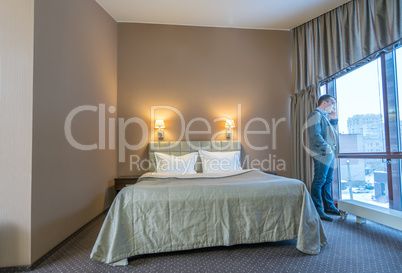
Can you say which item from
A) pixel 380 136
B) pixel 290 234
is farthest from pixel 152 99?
pixel 380 136

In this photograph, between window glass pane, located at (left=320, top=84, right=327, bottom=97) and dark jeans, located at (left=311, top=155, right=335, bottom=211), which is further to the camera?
window glass pane, located at (left=320, top=84, right=327, bottom=97)

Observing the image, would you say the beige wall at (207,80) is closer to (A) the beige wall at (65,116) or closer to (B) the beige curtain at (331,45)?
(B) the beige curtain at (331,45)

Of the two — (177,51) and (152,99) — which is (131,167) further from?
(177,51)

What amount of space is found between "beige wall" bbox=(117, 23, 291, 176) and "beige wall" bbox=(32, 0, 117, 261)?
0.49 meters

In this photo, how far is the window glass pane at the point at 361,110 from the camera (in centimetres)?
309

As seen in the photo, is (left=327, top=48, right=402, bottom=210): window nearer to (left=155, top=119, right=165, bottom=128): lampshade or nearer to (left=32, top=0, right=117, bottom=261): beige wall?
(left=155, top=119, right=165, bottom=128): lampshade

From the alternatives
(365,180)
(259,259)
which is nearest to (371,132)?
(365,180)

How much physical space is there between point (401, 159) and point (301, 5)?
104 inches

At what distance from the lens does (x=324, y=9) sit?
3617mm

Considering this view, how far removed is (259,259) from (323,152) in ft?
6.56

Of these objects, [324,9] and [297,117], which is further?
[297,117]

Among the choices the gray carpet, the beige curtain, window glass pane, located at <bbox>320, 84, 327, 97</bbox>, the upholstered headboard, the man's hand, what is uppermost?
the beige curtain

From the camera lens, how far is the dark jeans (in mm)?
3314

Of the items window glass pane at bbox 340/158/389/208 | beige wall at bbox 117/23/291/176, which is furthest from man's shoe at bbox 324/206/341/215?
beige wall at bbox 117/23/291/176
